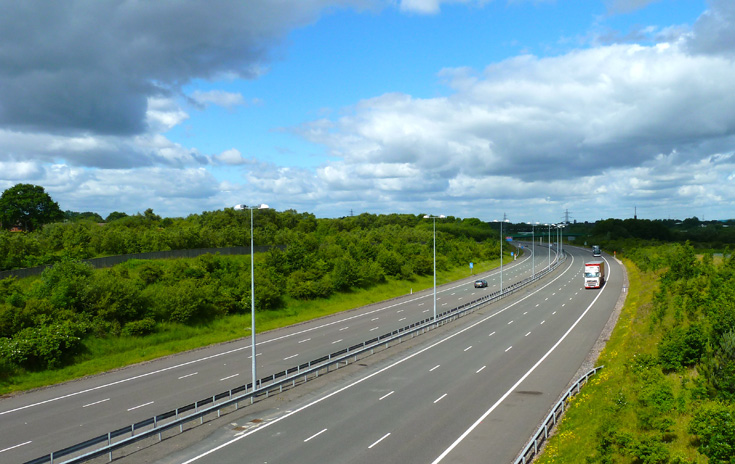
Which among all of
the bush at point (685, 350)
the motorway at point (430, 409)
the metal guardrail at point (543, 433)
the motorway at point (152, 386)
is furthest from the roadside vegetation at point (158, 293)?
the bush at point (685, 350)

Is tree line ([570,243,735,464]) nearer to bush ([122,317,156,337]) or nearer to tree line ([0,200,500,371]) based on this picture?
tree line ([0,200,500,371])

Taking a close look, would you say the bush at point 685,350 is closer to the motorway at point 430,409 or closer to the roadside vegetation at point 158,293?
the motorway at point 430,409

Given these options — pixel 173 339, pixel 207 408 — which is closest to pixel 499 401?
pixel 207 408

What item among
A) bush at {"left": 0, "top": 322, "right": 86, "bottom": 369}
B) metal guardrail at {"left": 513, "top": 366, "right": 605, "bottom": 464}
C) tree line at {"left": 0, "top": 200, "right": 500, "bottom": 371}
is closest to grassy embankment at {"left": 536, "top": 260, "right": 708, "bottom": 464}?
metal guardrail at {"left": 513, "top": 366, "right": 605, "bottom": 464}

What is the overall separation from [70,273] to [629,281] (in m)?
77.1

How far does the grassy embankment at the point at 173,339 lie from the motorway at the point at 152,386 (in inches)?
67.2

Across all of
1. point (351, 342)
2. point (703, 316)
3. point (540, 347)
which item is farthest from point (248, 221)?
point (703, 316)

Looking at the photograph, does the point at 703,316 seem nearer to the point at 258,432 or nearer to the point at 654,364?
the point at 654,364

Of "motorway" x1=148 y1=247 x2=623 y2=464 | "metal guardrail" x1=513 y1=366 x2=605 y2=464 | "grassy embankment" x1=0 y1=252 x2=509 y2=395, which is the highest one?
"metal guardrail" x1=513 y1=366 x2=605 y2=464

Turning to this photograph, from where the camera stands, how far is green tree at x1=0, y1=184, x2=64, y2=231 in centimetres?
9162

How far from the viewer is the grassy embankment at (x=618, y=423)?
→ 17828 mm

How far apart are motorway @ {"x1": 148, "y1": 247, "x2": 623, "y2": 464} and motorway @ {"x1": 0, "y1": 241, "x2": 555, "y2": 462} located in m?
6.41

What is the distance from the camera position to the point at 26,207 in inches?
3706

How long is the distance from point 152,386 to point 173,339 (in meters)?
15.3
